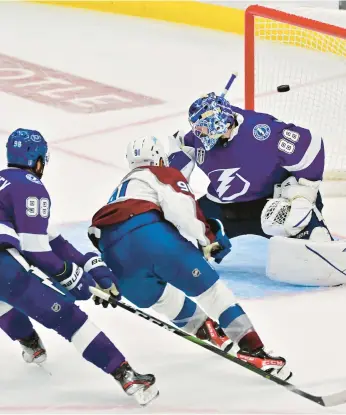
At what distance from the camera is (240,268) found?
4559mm

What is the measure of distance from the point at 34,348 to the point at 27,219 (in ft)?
1.68

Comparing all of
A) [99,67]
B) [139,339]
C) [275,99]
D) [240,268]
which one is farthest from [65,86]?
[139,339]

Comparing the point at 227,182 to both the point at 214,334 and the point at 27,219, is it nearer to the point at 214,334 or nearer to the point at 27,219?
the point at 214,334

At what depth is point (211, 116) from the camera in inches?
164

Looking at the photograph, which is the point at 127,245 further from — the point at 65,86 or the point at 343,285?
the point at 65,86

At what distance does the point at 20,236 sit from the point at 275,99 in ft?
8.14

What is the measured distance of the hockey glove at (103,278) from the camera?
351 centimetres

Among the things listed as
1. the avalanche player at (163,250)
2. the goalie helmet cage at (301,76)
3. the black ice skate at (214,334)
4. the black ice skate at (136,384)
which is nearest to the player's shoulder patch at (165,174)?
the avalanche player at (163,250)

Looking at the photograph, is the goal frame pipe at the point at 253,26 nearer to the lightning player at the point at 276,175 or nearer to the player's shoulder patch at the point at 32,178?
the lightning player at the point at 276,175

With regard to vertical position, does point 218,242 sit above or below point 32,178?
below

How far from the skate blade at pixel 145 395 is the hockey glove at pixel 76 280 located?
1.07 ft

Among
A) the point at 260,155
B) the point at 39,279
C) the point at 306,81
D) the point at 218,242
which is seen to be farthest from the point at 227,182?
the point at 306,81

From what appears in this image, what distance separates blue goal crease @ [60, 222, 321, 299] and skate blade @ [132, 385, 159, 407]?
925mm

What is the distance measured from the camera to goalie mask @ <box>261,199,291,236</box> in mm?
4355
